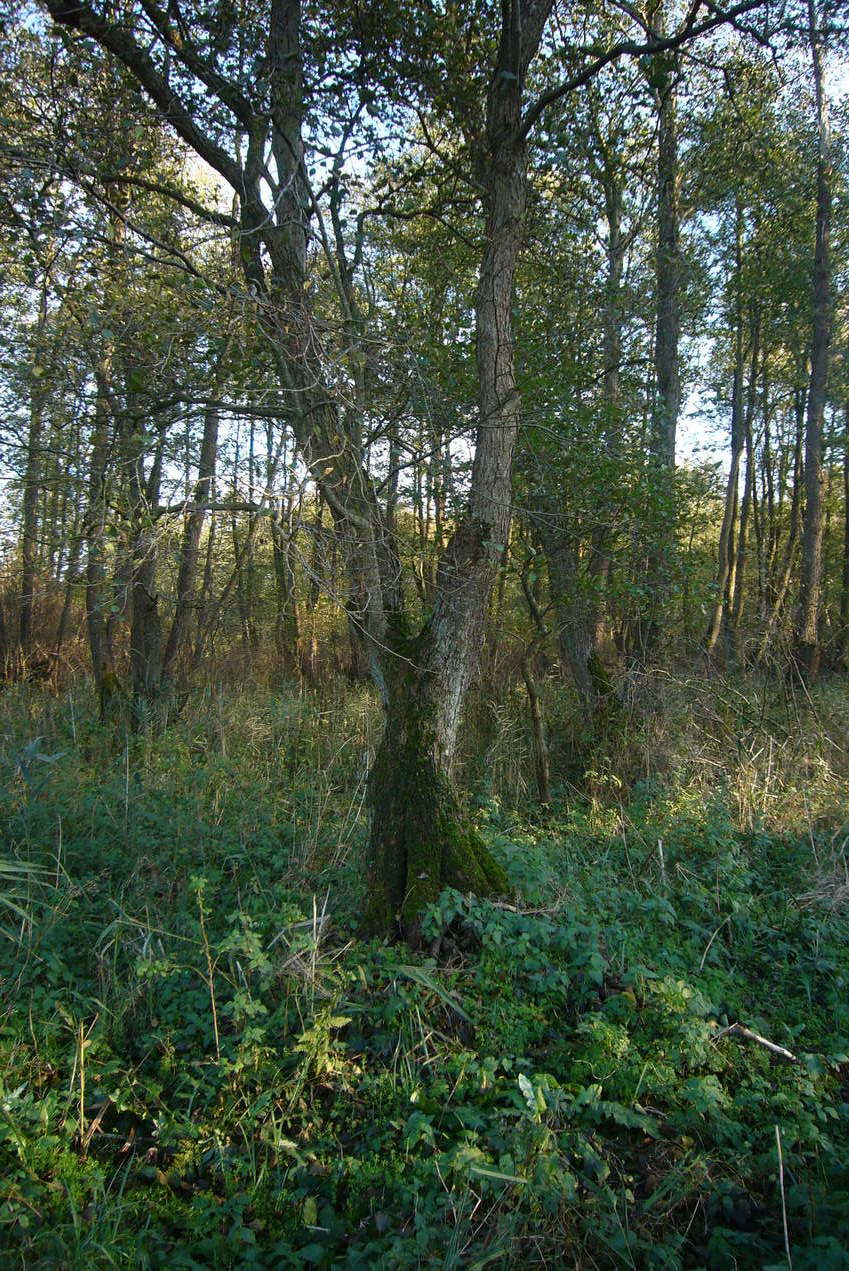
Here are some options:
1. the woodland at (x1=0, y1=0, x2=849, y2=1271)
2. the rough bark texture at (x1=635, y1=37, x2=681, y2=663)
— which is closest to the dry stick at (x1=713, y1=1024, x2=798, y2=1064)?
the woodland at (x1=0, y1=0, x2=849, y2=1271)

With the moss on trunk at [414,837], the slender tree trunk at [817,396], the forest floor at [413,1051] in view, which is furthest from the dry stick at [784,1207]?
the slender tree trunk at [817,396]

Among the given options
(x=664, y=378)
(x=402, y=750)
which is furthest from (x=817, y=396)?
(x=402, y=750)

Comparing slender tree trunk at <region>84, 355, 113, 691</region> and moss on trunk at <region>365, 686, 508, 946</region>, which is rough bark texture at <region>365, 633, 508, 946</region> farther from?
slender tree trunk at <region>84, 355, 113, 691</region>

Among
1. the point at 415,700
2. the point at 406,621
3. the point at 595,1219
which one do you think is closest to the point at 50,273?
the point at 406,621

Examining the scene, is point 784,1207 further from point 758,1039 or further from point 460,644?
point 460,644

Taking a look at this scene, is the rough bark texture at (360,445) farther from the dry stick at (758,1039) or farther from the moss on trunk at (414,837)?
the dry stick at (758,1039)

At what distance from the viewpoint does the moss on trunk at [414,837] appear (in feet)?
11.9

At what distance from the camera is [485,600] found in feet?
14.0

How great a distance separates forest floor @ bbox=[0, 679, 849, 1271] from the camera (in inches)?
89.9

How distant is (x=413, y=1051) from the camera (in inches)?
113

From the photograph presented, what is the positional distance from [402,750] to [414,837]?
50 centimetres

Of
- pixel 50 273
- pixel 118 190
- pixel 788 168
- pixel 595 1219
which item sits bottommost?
pixel 595 1219

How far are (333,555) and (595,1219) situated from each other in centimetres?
317

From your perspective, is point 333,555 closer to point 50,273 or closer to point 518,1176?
point 50,273
